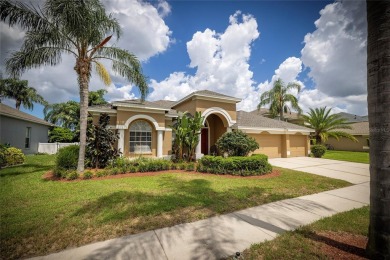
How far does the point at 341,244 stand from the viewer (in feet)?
11.3

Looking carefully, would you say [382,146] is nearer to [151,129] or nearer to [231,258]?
[231,258]

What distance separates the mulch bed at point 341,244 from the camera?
10.2ft

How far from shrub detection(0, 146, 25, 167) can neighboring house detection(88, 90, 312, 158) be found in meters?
5.93

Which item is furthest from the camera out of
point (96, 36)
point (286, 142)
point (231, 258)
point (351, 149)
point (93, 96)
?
point (351, 149)

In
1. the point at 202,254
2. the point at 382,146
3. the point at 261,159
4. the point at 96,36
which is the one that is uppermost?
the point at 96,36

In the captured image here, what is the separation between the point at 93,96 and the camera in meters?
26.6

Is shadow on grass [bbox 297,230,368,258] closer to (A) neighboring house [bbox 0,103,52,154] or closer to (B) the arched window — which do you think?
(B) the arched window

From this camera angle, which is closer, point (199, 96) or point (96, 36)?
point (96, 36)

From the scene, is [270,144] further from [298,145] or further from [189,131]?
[189,131]

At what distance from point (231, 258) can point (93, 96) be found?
2940 cm

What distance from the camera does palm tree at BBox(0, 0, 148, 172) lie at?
26.8ft

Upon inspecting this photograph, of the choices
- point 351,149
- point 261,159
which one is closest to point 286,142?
point 261,159

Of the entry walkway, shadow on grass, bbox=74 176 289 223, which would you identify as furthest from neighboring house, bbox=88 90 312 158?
the entry walkway

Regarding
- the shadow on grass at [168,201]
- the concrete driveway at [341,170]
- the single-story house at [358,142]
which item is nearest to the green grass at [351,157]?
the concrete driveway at [341,170]
